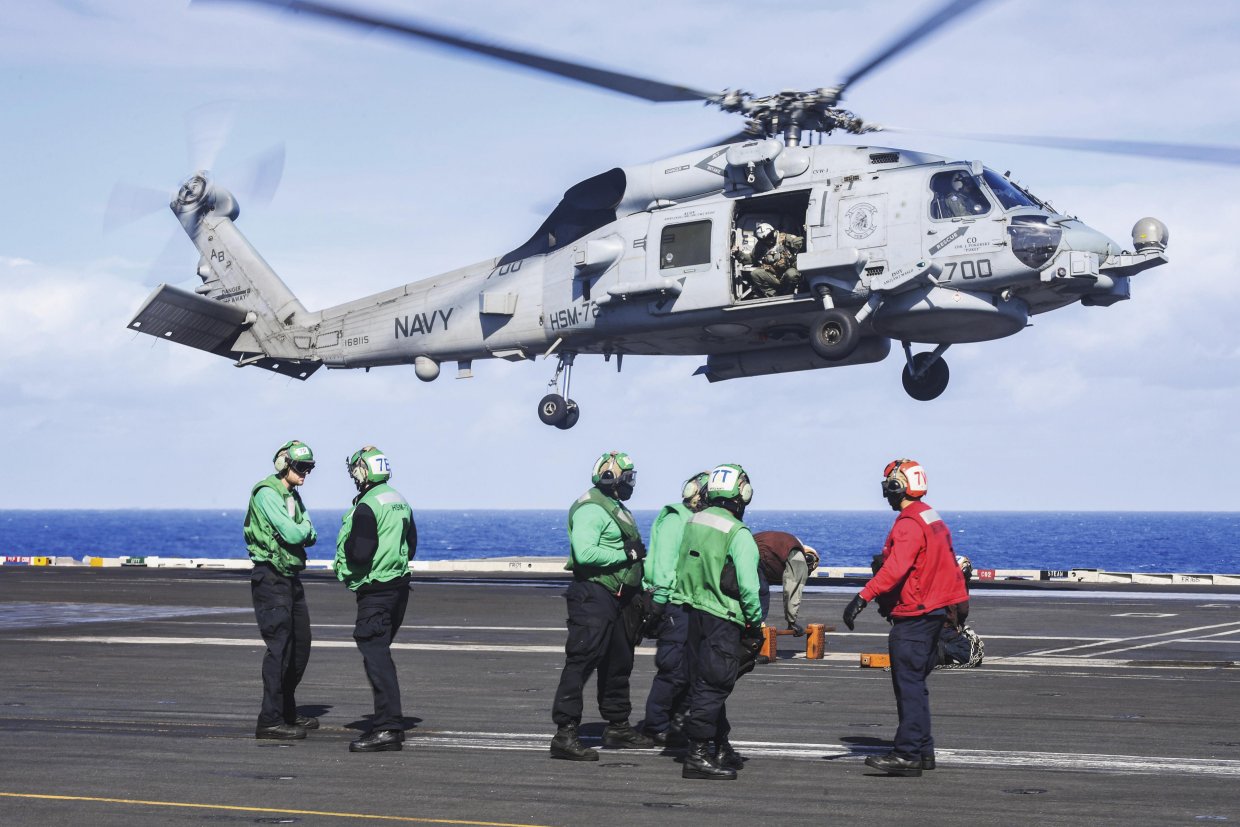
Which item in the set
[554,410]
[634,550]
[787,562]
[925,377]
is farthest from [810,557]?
[554,410]

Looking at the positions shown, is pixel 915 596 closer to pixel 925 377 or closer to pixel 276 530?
pixel 276 530

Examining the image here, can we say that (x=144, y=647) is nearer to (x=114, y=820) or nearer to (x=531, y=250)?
(x=114, y=820)

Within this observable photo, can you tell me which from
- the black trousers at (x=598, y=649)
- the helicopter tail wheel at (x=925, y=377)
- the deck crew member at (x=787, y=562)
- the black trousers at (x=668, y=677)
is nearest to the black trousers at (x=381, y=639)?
the black trousers at (x=598, y=649)

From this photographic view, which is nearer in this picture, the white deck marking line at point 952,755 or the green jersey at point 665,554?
the white deck marking line at point 952,755

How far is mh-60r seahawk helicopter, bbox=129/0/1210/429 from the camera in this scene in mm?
23125

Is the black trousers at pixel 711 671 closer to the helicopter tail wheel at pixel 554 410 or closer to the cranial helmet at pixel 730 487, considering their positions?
the cranial helmet at pixel 730 487

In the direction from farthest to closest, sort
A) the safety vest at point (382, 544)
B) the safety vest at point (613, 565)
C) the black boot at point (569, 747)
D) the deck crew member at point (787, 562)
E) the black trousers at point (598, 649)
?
the deck crew member at point (787, 562)
the safety vest at point (382, 544)
the safety vest at point (613, 565)
the black trousers at point (598, 649)
the black boot at point (569, 747)

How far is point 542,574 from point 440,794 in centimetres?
3443

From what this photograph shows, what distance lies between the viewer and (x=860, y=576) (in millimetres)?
39469

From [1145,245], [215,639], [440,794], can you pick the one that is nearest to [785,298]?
[1145,245]

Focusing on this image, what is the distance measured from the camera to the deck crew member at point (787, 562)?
1516 centimetres

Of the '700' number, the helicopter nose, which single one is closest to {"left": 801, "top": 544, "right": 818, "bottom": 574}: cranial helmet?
the '700' number

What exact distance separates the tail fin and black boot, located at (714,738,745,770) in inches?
983

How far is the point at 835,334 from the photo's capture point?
79.9 ft
